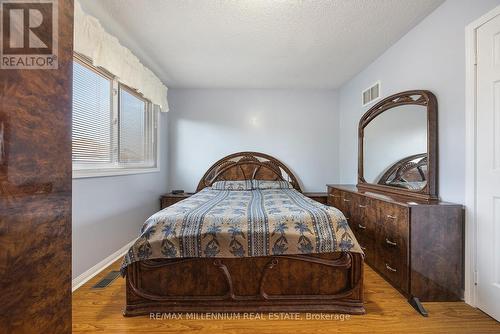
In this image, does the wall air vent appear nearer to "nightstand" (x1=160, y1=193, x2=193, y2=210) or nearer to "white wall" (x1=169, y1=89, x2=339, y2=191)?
"white wall" (x1=169, y1=89, x2=339, y2=191)

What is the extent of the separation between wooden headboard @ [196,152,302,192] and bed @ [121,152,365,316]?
2.20 meters

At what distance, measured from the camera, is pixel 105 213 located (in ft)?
7.73

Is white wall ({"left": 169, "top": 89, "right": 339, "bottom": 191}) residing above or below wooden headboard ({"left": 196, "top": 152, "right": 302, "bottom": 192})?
above

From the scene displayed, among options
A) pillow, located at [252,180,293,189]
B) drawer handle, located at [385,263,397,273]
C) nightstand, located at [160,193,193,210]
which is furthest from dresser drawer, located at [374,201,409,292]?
nightstand, located at [160,193,193,210]

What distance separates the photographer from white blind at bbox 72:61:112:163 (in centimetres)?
208

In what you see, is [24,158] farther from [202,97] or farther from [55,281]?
[202,97]

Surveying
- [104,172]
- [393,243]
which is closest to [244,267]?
[393,243]

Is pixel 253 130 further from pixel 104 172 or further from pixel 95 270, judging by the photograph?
pixel 95 270

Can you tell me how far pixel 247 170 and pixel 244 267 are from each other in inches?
92.0

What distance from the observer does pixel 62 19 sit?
0.63 metres

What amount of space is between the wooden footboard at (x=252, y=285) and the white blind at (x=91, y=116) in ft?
4.18

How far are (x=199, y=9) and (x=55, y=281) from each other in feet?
7.02

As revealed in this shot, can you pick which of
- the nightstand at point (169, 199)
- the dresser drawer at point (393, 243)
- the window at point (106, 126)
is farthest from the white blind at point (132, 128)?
the dresser drawer at point (393, 243)

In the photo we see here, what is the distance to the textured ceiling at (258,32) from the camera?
6.46 ft
